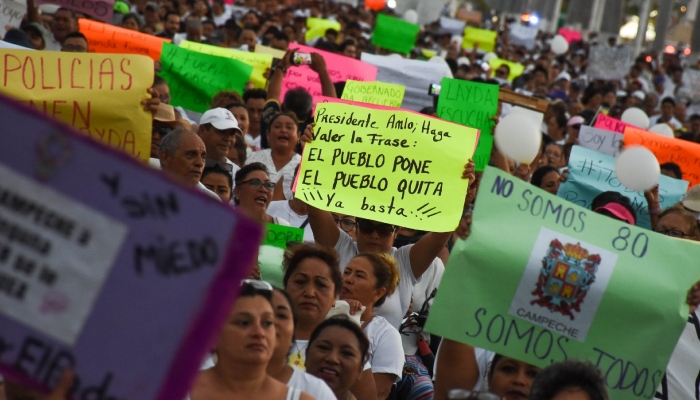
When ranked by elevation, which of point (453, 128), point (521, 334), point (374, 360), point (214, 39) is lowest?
point (374, 360)

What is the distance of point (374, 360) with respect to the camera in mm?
4848

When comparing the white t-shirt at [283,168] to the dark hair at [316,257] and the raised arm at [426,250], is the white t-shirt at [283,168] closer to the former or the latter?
the raised arm at [426,250]

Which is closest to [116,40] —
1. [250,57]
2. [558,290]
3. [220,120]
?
[250,57]

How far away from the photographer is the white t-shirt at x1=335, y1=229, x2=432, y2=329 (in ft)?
17.9

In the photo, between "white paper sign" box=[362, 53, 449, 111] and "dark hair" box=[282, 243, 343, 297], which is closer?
"dark hair" box=[282, 243, 343, 297]

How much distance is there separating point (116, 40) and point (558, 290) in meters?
7.16

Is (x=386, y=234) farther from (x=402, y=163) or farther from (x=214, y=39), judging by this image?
(x=214, y=39)

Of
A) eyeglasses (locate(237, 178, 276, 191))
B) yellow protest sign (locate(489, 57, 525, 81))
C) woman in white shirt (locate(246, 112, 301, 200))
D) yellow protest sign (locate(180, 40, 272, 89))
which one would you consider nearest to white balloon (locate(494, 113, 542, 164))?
eyeglasses (locate(237, 178, 276, 191))

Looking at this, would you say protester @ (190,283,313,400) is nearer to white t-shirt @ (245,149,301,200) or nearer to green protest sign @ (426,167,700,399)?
green protest sign @ (426,167,700,399)

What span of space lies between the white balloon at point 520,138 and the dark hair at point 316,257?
114 cm

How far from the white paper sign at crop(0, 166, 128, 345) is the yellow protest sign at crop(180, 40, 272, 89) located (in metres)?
8.42

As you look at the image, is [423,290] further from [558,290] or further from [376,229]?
[558,290]

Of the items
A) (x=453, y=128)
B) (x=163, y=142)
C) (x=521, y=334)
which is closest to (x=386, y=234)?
(x=453, y=128)

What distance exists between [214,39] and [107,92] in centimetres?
838
